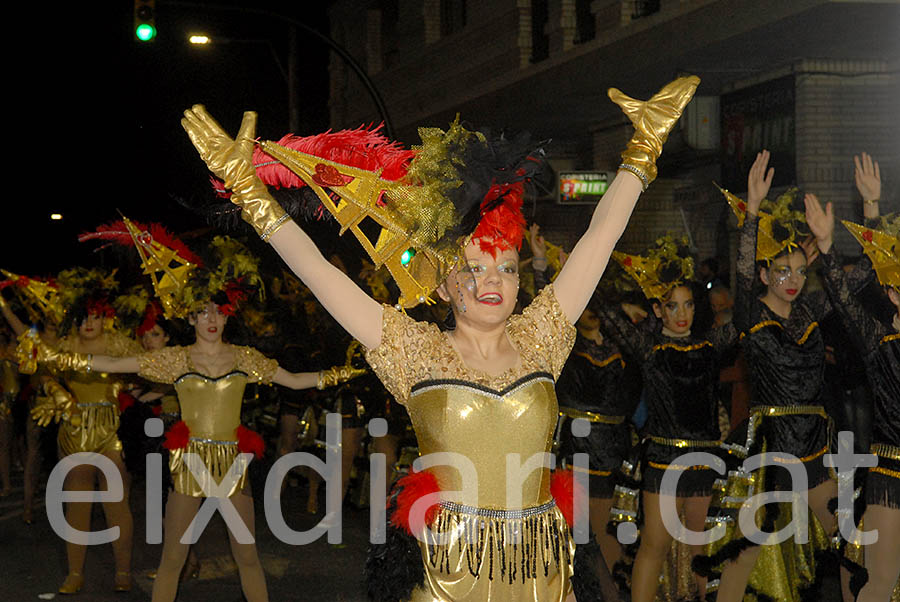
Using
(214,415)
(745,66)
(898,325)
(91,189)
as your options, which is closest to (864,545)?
(898,325)

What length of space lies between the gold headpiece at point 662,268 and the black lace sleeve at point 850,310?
50.3 inches

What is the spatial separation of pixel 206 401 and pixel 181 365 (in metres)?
0.29

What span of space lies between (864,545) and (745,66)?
765 centimetres

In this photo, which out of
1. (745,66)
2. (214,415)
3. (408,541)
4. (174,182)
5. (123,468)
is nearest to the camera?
(408,541)

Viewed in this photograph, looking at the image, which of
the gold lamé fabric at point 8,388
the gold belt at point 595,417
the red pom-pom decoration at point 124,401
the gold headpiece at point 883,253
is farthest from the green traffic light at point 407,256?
the gold lamé fabric at point 8,388

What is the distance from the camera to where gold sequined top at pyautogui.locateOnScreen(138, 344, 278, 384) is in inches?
286

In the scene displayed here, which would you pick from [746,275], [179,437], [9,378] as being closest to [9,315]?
[179,437]

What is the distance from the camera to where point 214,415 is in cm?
729

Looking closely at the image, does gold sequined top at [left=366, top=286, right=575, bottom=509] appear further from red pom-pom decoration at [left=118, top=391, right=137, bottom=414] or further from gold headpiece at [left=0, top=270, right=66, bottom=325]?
gold headpiece at [left=0, top=270, right=66, bottom=325]

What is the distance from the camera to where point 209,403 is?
23.9ft

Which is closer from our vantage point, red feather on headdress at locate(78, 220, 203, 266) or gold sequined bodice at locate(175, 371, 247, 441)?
red feather on headdress at locate(78, 220, 203, 266)

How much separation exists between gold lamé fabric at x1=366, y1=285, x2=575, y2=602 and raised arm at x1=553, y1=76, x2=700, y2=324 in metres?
0.37

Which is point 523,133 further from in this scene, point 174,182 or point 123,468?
point 174,182

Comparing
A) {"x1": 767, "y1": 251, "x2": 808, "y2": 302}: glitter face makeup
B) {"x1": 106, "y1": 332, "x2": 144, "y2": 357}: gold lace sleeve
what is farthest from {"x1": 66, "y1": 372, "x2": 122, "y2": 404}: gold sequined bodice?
→ {"x1": 767, "y1": 251, "x2": 808, "y2": 302}: glitter face makeup
